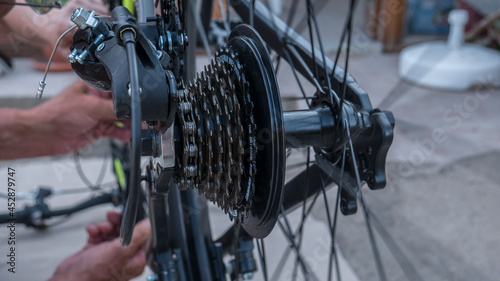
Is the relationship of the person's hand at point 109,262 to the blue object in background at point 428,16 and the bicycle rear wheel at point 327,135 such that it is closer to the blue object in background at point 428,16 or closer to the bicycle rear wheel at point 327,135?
the bicycle rear wheel at point 327,135

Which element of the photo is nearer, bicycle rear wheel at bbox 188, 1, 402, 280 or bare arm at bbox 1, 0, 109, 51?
bicycle rear wheel at bbox 188, 1, 402, 280

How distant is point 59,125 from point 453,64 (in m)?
1.41

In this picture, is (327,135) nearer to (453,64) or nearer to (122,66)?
(122,66)

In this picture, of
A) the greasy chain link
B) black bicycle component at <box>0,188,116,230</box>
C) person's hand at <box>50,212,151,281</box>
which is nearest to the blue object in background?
black bicycle component at <box>0,188,116,230</box>

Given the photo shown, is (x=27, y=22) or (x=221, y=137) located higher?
(x=27, y=22)

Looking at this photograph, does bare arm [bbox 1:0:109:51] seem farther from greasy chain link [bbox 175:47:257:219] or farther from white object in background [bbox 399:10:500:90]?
white object in background [bbox 399:10:500:90]

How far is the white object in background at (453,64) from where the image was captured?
1.77 m

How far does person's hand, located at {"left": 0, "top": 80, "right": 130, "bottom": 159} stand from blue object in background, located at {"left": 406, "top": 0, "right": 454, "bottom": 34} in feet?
5.79

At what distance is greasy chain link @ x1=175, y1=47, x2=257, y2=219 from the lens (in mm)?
352

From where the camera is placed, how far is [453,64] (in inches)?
70.0

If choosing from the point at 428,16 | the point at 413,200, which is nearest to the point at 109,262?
the point at 413,200

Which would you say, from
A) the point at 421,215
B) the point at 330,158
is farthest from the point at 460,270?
the point at 330,158

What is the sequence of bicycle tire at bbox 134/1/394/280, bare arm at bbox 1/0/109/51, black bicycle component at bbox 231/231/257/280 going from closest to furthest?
1. bicycle tire at bbox 134/1/394/280
2. black bicycle component at bbox 231/231/257/280
3. bare arm at bbox 1/0/109/51

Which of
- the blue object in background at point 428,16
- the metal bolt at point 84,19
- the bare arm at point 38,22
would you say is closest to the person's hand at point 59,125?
the bare arm at point 38,22
